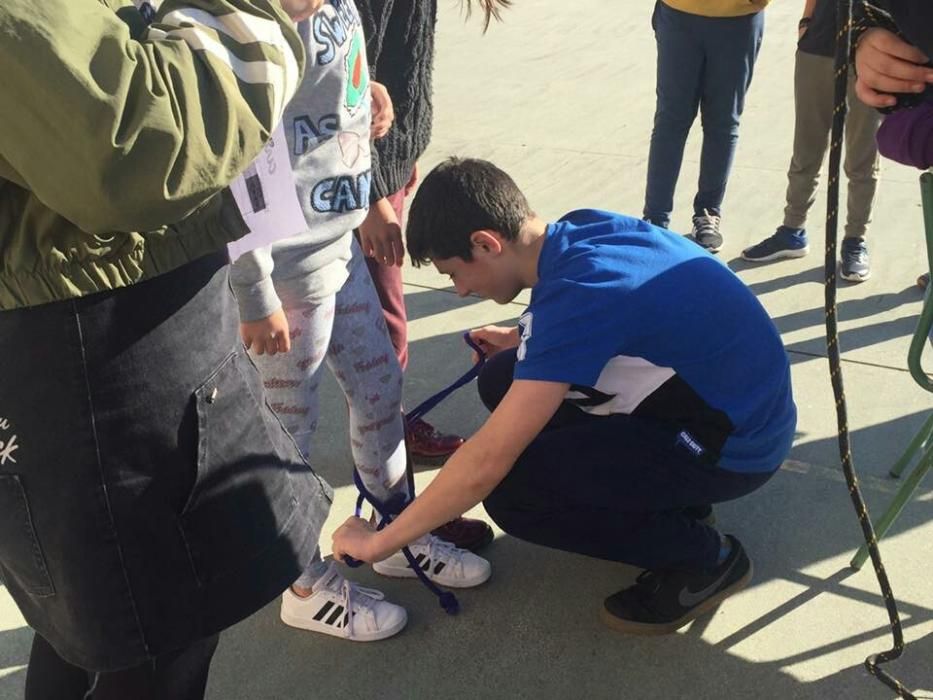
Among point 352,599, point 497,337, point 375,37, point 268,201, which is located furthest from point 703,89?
point 268,201

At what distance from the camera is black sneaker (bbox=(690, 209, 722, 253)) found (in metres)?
4.02

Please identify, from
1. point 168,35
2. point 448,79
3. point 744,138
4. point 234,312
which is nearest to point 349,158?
point 234,312

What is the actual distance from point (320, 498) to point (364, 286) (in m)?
0.66

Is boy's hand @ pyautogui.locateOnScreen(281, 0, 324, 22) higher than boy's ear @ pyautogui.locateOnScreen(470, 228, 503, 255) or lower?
higher

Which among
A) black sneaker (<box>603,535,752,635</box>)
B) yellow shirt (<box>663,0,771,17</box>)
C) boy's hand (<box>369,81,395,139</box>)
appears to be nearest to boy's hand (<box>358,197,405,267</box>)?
boy's hand (<box>369,81,395,139</box>)

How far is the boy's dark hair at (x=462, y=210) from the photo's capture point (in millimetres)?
1975

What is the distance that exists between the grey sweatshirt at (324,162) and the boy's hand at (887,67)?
90 centimetres

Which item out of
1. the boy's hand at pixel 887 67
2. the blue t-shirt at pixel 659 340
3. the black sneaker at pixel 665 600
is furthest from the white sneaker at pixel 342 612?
the boy's hand at pixel 887 67

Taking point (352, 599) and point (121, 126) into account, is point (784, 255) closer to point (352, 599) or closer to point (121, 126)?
point (352, 599)

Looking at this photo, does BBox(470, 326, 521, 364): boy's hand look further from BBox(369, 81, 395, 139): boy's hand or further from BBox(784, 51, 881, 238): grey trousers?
BBox(784, 51, 881, 238): grey trousers

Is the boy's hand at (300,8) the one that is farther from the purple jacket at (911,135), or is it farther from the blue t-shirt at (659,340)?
the purple jacket at (911,135)

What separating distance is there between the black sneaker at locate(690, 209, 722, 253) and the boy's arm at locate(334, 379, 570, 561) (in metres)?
2.36

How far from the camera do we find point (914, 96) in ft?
5.55

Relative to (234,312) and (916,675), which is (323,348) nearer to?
(234,312)
